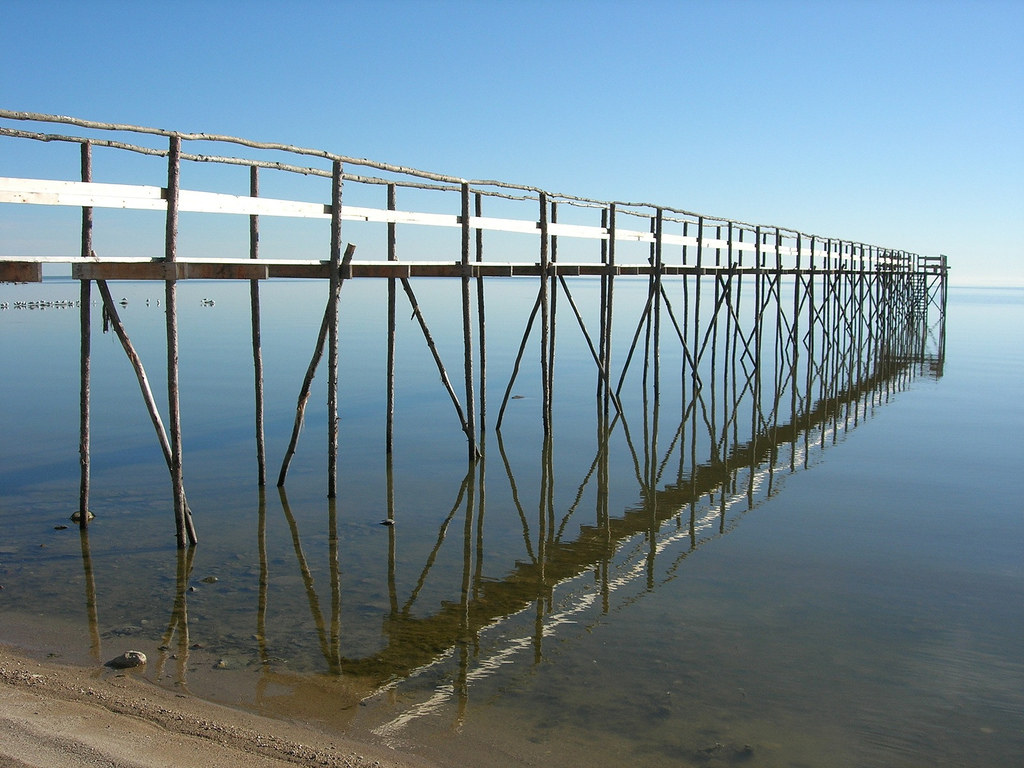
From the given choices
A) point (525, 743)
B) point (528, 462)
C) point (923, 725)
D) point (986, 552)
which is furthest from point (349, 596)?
point (986, 552)

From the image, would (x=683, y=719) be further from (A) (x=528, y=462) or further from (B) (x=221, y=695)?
(A) (x=528, y=462)

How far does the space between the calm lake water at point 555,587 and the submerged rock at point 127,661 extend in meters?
0.13

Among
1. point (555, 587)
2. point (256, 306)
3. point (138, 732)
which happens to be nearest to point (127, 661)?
point (138, 732)

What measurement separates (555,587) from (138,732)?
139 inches

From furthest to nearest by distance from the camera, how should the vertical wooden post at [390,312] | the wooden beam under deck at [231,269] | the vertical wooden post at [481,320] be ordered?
the vertical wooden post at [481,320], the vertical wooden post at [390,312], the wooden beam under deck at [231,269]

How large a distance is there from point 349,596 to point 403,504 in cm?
268

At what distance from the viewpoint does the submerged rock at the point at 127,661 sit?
502 centimetres

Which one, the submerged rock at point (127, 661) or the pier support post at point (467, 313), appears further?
the pier support post at point (467, 313)

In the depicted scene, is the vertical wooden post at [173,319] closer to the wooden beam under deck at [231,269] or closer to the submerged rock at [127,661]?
the wooden beam under deck at [231,269]

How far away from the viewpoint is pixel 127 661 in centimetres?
503

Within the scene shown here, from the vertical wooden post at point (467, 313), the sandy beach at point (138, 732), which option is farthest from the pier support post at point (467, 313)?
the sandy beach at point (138, 732)

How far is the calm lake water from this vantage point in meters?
4.75

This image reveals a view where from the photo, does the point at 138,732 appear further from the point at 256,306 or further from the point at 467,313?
the point at 467,313

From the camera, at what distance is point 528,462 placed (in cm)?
1137
